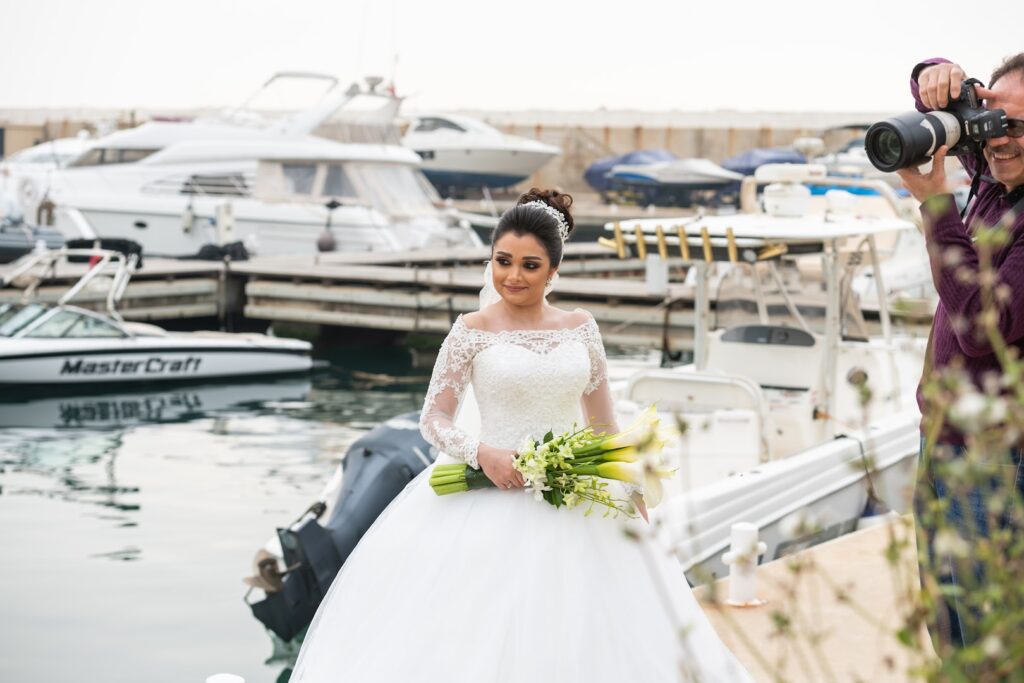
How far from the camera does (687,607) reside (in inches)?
157

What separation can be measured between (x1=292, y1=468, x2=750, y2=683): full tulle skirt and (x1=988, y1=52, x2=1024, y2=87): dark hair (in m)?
1.54

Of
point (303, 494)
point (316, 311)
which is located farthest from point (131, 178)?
point (303, 494)

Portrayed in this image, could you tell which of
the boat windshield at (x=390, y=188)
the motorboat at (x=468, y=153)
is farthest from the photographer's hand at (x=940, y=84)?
the motorboat at (x=468, y=153)

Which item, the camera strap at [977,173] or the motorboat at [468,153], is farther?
the motorboat at [468,153]

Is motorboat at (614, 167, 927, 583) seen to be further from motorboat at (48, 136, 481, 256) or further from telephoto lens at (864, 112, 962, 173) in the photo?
motorboat at (48, 136, 481, 256)

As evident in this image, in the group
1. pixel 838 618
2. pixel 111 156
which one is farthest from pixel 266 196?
pixel 838 618

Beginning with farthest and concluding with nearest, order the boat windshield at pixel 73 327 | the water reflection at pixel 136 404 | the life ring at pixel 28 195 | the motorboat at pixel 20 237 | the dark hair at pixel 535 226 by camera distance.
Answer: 1. the life ring at pixel 28 195
2. the motorboat at pixel 20 237
3. the boat windshield at pixel 73 327
4. the water reflection at pixel 136 404
5. the dark hair at pixel 535 226

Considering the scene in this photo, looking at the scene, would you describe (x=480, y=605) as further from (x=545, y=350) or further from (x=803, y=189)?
(x=803, y=189)

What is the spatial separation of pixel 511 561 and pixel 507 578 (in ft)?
0.16

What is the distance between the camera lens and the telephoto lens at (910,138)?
2684 mm

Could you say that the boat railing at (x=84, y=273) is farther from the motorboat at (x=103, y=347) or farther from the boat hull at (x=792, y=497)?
the boat hull at (x=792, y=497)

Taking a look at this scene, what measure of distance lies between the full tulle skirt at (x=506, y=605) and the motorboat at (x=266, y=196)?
17331 millimetres

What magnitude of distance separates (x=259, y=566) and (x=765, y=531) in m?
2.68

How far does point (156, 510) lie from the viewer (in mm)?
9859
